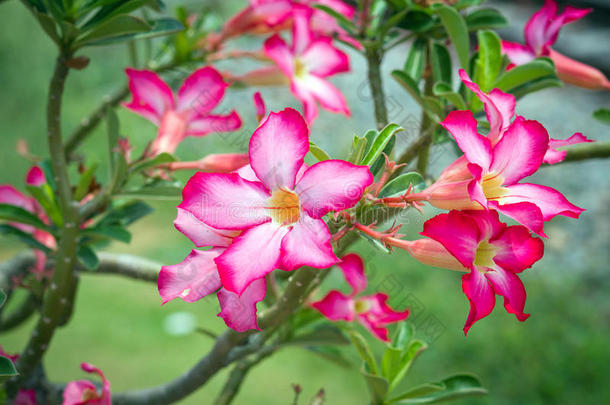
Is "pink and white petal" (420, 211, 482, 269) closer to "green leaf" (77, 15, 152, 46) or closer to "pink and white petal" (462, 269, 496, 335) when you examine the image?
"pink and white petal" (462, 269, 496, 335)

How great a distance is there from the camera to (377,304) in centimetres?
72

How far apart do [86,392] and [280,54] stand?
16.0 inches

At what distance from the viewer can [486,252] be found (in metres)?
0.37

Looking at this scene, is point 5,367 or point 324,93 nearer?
point 5,367

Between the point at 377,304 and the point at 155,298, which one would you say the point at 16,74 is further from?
the point at 377,304

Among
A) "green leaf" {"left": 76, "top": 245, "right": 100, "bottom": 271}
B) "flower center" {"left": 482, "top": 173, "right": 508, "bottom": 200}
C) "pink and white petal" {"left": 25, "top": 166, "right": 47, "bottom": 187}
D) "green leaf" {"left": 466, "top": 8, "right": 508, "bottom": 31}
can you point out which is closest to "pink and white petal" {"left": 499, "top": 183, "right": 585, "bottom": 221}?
"flower center" {"left": 482, "top": 173, "right": 508, "bottom": 200}

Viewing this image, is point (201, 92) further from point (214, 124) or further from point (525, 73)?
point (525, 73)

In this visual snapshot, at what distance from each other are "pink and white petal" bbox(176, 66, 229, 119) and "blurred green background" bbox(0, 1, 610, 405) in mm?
66

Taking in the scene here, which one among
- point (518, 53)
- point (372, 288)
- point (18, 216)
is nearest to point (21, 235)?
point (18, 216)

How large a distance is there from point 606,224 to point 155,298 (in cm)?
224

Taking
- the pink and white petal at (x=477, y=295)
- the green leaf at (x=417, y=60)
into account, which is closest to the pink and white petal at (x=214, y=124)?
the green leaf at (x=417, y=60)

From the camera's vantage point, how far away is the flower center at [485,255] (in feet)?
1.20

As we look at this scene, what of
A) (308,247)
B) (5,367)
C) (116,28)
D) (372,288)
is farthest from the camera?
(372,288)

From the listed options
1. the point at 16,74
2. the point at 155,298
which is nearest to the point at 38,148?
the point at 16,74
